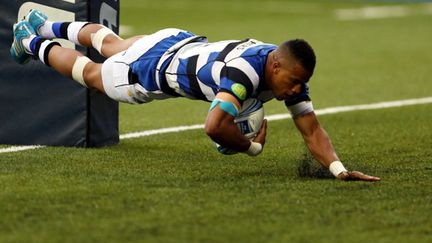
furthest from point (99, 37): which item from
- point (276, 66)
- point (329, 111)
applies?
point (329, 111)

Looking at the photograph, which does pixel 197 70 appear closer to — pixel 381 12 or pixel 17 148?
pixel 17 148

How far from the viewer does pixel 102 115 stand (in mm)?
7590

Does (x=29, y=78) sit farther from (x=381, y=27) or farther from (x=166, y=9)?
(x=166, y=9)

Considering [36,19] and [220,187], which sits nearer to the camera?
[220,187]

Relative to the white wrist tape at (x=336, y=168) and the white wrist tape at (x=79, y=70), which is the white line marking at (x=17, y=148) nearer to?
the white wrist tape at (x=79, y=70)

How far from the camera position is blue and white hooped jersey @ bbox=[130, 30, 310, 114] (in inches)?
239

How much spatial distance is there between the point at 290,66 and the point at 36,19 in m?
2.14

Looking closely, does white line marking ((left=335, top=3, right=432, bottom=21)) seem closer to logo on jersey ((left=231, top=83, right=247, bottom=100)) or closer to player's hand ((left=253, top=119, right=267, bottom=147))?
player's hand ((left=253, top=119, right=267, bottom=147))

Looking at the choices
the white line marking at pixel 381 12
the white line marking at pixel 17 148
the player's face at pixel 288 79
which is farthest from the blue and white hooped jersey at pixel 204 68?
the white line marking at pixel 381 12

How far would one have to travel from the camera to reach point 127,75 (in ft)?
22.4

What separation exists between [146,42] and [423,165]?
6.45ft

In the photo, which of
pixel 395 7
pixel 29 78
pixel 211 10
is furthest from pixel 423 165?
pixel 395 7

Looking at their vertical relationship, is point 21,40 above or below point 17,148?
above

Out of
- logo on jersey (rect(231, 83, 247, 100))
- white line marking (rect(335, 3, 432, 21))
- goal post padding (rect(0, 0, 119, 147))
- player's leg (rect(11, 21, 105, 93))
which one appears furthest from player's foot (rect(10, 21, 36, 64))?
white line marking (rect(335, 3, 432, 21))
